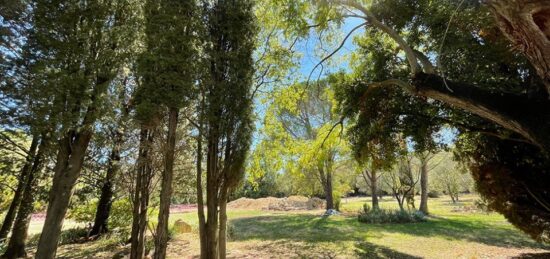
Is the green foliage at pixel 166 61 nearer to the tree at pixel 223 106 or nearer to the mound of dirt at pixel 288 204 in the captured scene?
the tree at pixel 223 106

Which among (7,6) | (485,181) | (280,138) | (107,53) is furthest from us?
(280,138)

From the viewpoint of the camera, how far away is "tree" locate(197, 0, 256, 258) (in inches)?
236

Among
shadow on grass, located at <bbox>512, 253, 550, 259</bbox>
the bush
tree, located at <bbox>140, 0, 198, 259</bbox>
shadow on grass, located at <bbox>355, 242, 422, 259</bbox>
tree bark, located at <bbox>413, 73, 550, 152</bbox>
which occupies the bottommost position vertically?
shadow on grass, located at <bbox>512, 253, 550, 259</bbox>

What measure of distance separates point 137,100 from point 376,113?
236 inches

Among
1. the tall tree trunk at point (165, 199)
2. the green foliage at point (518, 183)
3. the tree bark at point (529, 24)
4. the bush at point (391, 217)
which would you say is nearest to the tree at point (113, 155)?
the tall tree trunk at point (165, 199)

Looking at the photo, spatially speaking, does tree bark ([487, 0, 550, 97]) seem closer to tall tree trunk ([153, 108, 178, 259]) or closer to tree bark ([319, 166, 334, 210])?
tall tree trunk ([153, 108, 178, 259])

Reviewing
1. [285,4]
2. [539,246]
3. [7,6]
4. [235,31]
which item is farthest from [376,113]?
[7,6]

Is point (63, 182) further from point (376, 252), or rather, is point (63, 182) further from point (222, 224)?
point (376, 252)

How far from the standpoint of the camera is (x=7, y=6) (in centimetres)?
553

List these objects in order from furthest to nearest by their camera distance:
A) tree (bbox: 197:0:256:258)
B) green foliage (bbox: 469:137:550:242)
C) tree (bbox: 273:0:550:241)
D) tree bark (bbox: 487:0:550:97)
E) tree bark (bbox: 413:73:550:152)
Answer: green foliage (bbox: 469:137:550:242) < tree (bbox: 197:0:256:258) < tree bark (bbox: 413:73:550:152) < tree (bbox: 273:0:550:241) < tree bark (bbox: 487:0:550:97)

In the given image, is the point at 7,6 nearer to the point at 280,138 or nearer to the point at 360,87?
the point at 280,138

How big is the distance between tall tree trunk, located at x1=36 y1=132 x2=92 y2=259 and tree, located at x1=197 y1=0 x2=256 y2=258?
3.08 m

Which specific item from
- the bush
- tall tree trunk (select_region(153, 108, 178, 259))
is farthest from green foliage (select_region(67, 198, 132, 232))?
the bush

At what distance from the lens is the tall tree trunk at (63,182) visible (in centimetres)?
649
